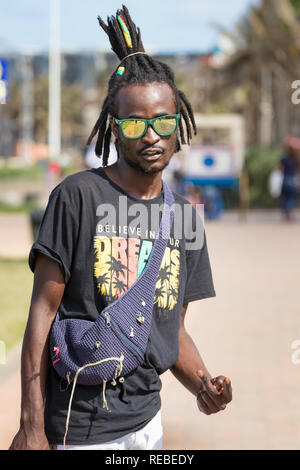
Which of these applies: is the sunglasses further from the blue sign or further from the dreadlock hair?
the blue sign

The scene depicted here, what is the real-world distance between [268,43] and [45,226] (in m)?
23.3

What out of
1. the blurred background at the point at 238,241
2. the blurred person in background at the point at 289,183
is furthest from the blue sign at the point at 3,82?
the blurred person in background at the point at 289,183

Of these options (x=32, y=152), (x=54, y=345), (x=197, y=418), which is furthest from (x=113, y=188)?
(x=32, y=152)

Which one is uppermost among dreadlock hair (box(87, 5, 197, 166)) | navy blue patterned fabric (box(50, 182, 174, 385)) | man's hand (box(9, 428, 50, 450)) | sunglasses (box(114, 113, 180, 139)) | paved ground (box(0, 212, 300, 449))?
dreadlock hair (box(87, 5, 197, 166))

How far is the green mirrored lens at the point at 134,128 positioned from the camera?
2365mm

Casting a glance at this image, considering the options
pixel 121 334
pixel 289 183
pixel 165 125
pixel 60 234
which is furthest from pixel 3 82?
pixel 289 183

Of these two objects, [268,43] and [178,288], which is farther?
[268,43]

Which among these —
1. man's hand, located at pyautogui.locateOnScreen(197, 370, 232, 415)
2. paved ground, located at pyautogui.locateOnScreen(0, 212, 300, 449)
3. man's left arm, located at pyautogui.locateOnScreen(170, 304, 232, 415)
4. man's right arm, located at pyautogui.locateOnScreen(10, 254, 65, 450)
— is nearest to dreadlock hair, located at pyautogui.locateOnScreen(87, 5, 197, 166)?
man's right arm, located at pyautogui.locateOnScreen(10, 254, 65, 450)

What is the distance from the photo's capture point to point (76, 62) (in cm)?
11319

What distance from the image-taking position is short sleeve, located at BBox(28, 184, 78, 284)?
2283 mm

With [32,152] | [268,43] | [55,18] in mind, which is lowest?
[32,152]

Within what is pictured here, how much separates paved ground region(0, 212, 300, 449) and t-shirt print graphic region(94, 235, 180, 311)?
8.08 feet
